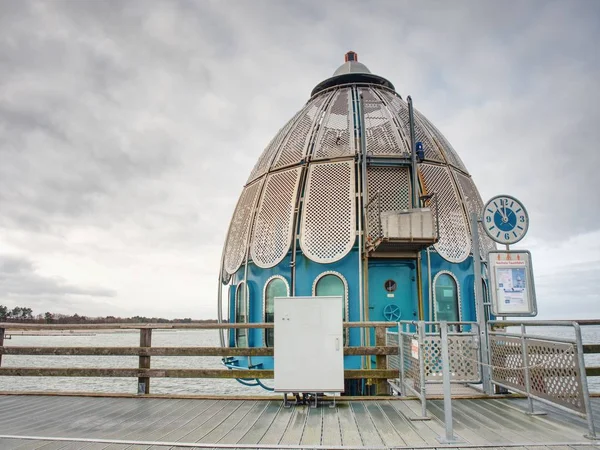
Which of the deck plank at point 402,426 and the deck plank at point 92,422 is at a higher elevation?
the deck plank at point 92,422

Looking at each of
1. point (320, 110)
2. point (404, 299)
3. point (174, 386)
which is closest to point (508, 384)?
point (404, 299)

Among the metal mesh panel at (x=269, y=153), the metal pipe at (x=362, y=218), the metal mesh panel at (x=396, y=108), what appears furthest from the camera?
the metal mesh panel at (x=269, y=153)

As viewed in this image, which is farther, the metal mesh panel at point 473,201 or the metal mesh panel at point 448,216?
the metal mesh panel at point 473,201

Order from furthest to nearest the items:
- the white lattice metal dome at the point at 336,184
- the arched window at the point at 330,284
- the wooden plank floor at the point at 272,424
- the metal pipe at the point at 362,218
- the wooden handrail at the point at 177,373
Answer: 1. the white lattice metal dome at the point at 336,184
2. the arched window at the point at 330,284
3. the metal pipe at the point at 362,218
4. the wooden handrail at the point at 177,373
5. the wooden plank floor at the point at 272,424

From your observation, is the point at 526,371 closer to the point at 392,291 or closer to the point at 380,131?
the point at 392,291

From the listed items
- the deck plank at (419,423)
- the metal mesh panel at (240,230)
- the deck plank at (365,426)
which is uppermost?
the metal mesh panel at (240,230)

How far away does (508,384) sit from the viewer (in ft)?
20.0

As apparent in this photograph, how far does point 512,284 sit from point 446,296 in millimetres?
5414

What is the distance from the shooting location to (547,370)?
5.11m

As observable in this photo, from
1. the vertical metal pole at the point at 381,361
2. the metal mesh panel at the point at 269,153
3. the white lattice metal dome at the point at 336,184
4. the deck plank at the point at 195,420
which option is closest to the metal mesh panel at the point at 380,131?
the white lattice metal dome at the point at 336,184

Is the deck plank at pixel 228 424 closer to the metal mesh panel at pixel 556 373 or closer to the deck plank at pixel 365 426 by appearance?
the deck plank at pixel 365 426

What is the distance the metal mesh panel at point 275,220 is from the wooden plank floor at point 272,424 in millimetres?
5952

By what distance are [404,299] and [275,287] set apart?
12.1ft

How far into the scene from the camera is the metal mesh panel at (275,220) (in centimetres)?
1181
